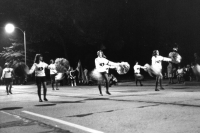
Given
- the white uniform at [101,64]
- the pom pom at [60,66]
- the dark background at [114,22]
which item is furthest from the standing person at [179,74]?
the dark background at [114,22]

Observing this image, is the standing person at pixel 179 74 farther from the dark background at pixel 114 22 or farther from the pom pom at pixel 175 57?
the dark background at pixel 114 22

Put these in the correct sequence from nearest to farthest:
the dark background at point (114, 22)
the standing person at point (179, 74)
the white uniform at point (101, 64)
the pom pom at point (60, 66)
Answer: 1. the white uniform at point (101, 64)
2. the standing person at point (179, 74)
3. the pom pom at point (60, 66)
4. the dark background at point (114, 22)

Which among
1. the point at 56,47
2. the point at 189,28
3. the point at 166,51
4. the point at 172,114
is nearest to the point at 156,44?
the point at 166,51

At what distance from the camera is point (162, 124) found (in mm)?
6023

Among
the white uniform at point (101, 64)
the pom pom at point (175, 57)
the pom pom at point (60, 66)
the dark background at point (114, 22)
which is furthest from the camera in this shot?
the dark background at point (114, 22)

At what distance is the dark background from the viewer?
118 ft

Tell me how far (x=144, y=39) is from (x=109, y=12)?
6886mm

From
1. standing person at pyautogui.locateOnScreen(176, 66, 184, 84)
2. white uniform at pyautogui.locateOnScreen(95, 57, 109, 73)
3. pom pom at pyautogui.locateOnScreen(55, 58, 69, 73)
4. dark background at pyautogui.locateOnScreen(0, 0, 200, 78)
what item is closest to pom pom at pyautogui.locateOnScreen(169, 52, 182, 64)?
white uniform at pyautogui.locateOnScreen(95, 57, 109, 73)

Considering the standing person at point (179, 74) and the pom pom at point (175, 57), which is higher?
the pom pom at point (175, 57)

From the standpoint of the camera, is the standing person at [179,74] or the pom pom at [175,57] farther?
the standing person at [179,74]

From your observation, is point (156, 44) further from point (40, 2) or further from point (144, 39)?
point (40, 2)

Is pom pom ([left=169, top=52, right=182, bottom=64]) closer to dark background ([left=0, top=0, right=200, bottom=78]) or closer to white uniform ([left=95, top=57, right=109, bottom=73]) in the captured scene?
white uniform ([left=95, top=57, right=109, bottom=73])

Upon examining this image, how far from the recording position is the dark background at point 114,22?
1420 inches

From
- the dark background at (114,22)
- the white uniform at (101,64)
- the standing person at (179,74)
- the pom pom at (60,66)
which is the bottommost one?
the standing person at (179,74)
